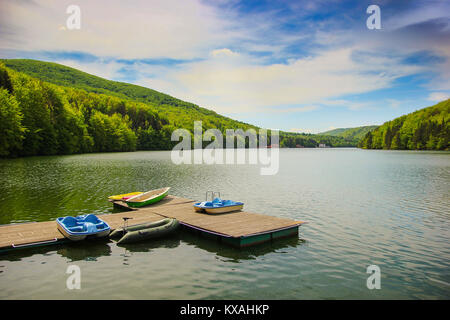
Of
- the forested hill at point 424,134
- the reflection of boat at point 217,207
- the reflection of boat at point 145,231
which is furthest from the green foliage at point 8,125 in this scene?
the forested hill at point 424,134

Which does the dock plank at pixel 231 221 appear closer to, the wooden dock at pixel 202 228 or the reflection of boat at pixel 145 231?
the wooden dock at pixel 202 228

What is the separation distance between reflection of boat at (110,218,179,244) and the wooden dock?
111cm

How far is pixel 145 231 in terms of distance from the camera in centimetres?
1712

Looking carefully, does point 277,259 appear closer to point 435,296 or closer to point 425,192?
point 435,296

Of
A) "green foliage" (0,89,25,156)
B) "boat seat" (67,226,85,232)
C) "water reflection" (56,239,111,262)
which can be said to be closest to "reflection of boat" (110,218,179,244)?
"water reflection" (56,239,111,262)

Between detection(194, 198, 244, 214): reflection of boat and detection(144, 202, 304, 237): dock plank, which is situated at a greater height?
detection(194, 198, 244, 214): reflection of boat

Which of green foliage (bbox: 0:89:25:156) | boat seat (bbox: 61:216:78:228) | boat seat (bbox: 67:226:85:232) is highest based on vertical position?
green foliage (bbox: 0:89:25:156)

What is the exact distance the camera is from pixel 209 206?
2178 cm

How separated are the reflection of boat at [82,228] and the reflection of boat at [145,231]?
33.2 inches

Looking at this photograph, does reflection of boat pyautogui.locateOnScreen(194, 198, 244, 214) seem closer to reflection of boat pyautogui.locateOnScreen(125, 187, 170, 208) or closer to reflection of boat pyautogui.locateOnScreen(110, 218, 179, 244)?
reflection of boat pyautogui.locateOnScreen(110, 218, 179, 244)

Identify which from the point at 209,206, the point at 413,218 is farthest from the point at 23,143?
the point at 413,218

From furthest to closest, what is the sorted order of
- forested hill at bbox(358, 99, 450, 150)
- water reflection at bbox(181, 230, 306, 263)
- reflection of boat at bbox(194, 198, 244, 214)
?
forested hill at bbox(358, 99, 450, 150) < reflection of boat at bbox(194, 198, 244, 214) < water reflection at bbox(181, 230, 306, 263)

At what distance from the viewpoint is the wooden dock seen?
15.9 meters
